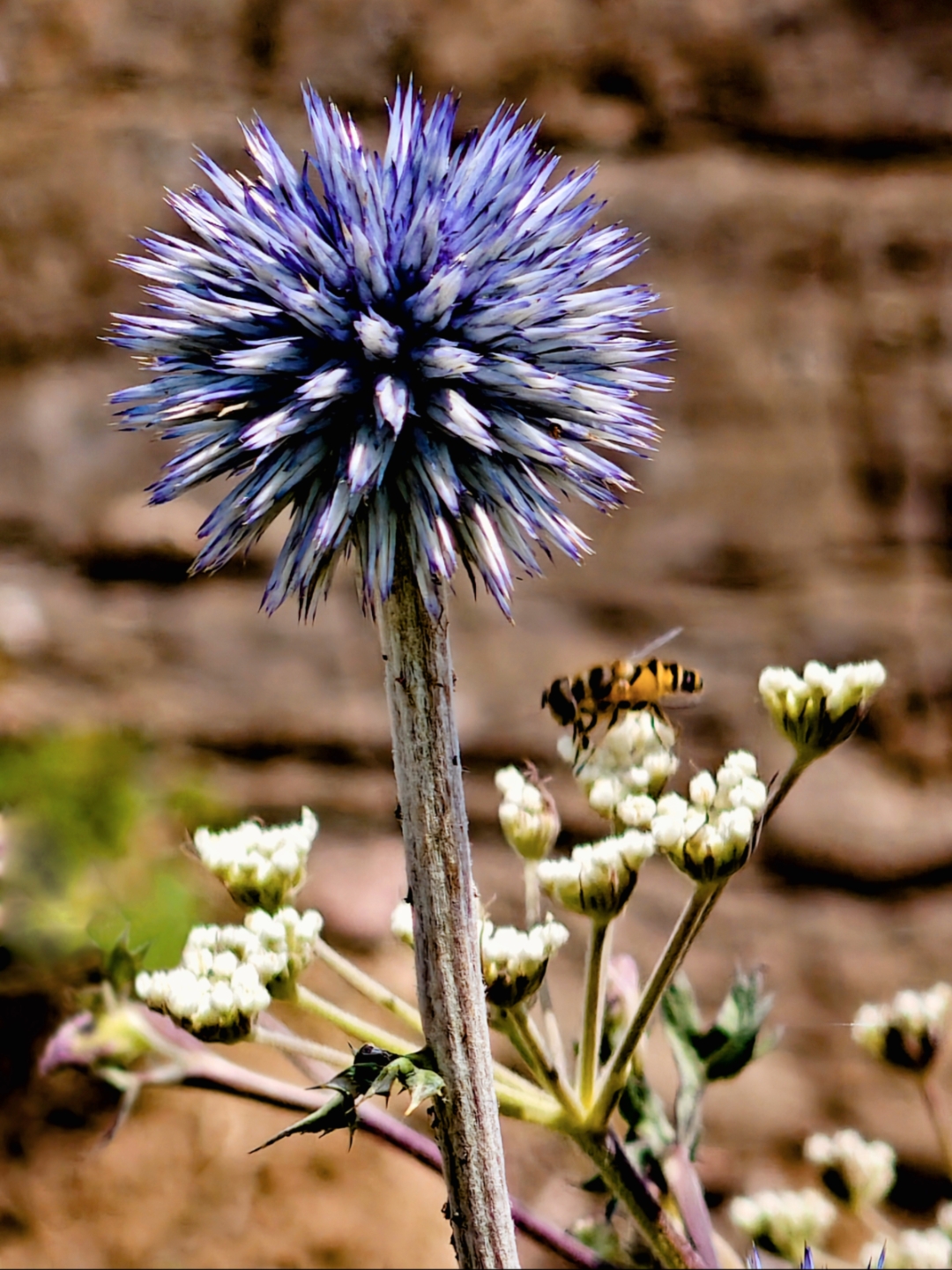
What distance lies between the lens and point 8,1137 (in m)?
1.47

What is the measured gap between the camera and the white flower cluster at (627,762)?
71cm

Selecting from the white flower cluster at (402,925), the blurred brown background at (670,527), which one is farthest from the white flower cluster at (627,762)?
the blurred brown background at (670,527)

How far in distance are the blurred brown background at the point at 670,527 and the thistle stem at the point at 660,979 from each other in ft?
3.07

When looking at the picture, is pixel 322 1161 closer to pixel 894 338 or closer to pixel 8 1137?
pixel 8 1137

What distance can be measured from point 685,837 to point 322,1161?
3.50 feet

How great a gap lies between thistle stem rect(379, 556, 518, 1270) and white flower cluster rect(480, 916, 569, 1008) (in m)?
0.06

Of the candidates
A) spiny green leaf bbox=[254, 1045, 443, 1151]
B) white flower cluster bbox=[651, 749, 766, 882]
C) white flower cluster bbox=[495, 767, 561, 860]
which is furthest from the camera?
white flower cluster bbox=[495, 767, 561, 860]

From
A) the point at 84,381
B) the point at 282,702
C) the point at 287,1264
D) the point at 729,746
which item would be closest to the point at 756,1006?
the point at 729,746

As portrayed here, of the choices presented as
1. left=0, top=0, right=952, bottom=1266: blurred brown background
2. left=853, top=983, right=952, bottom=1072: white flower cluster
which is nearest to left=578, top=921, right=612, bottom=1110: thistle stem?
left=853, top=983, right=952, bottom=1072: white flower cluster

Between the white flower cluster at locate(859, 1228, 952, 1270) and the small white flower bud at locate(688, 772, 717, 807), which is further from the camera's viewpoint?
the white flower cluster at locate(859, 1228, 952, 1270)

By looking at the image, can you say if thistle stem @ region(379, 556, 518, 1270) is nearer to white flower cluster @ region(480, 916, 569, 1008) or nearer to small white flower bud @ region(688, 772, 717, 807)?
white flower cluster @ region(480, 916, 569, 1008)

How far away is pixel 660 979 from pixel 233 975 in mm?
239

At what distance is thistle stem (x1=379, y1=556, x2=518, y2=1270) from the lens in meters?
0.53

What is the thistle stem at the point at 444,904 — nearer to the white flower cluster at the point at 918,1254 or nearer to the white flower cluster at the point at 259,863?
the white flower cluster at the point at 259,863
